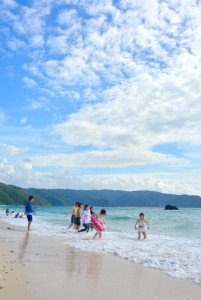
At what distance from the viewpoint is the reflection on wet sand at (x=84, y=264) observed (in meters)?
7.25

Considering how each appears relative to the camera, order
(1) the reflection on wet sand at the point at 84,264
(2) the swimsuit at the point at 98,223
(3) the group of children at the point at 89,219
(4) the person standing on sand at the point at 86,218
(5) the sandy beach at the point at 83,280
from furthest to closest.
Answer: (4) the person standing on sand at the point at 86,218 < (3) the group of children at the point at 89,219 < (2) the swimsuit at the point at 98,223 < (1) the reflection on wet sand at the point at 84,264 < (5) the sandy beach at the point at 83,280

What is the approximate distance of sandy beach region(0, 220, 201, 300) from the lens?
5.62 meters

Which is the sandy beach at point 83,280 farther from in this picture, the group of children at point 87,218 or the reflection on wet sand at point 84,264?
the group of children at point 87,218

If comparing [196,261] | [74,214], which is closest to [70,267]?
[196,261]

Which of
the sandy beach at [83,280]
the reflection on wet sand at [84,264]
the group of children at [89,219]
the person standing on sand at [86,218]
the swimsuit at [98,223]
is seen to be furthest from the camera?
the person standing on sand at [86,218]

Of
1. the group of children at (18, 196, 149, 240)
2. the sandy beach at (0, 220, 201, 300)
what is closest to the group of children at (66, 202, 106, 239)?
the group of children at (18, 196, 149, 240)

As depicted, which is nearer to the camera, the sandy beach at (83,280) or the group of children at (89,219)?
the sandy beach at (83,280)

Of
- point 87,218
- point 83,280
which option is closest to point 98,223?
point 87,218

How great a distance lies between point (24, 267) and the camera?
759cm

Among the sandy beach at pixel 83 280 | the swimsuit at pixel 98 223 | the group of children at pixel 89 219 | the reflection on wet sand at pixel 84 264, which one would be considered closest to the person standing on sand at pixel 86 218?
the group of children at pixel 89 219

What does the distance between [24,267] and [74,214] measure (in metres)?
12.0

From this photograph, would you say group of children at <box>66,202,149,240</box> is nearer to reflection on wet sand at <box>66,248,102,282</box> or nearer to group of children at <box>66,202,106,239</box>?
group of children at <box>66,202,106,239</box>

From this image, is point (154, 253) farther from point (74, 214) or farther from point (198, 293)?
point (74, 214)

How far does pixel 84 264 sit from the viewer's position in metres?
8.59
